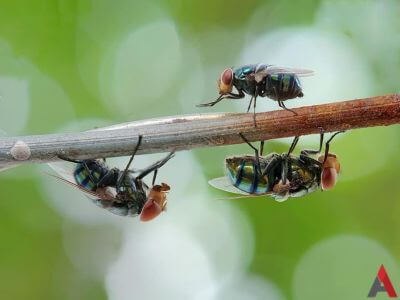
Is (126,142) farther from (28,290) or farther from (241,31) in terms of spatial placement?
(241,31)

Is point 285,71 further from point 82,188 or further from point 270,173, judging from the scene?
point 82,188

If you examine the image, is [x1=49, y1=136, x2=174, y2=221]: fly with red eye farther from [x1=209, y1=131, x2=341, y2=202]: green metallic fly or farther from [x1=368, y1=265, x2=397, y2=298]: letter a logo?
[x1=368, y1=265, x2=397, y2=298]: letter a logo

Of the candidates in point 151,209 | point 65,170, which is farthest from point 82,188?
point 151,209

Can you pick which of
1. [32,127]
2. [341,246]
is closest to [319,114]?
[341,246]

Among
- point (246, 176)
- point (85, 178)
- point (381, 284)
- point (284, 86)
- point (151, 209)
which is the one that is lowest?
point (381, 284)

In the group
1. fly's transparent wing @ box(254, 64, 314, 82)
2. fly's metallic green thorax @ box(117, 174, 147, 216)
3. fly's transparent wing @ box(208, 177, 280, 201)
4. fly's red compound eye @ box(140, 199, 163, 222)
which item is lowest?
fly's red compound eye @ box(140, 199, 163, 222)

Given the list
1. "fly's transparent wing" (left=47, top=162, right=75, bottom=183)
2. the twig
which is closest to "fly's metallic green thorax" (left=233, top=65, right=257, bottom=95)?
"fly's transparent wing" (left=47, top=162, right=75, bottom=183)
